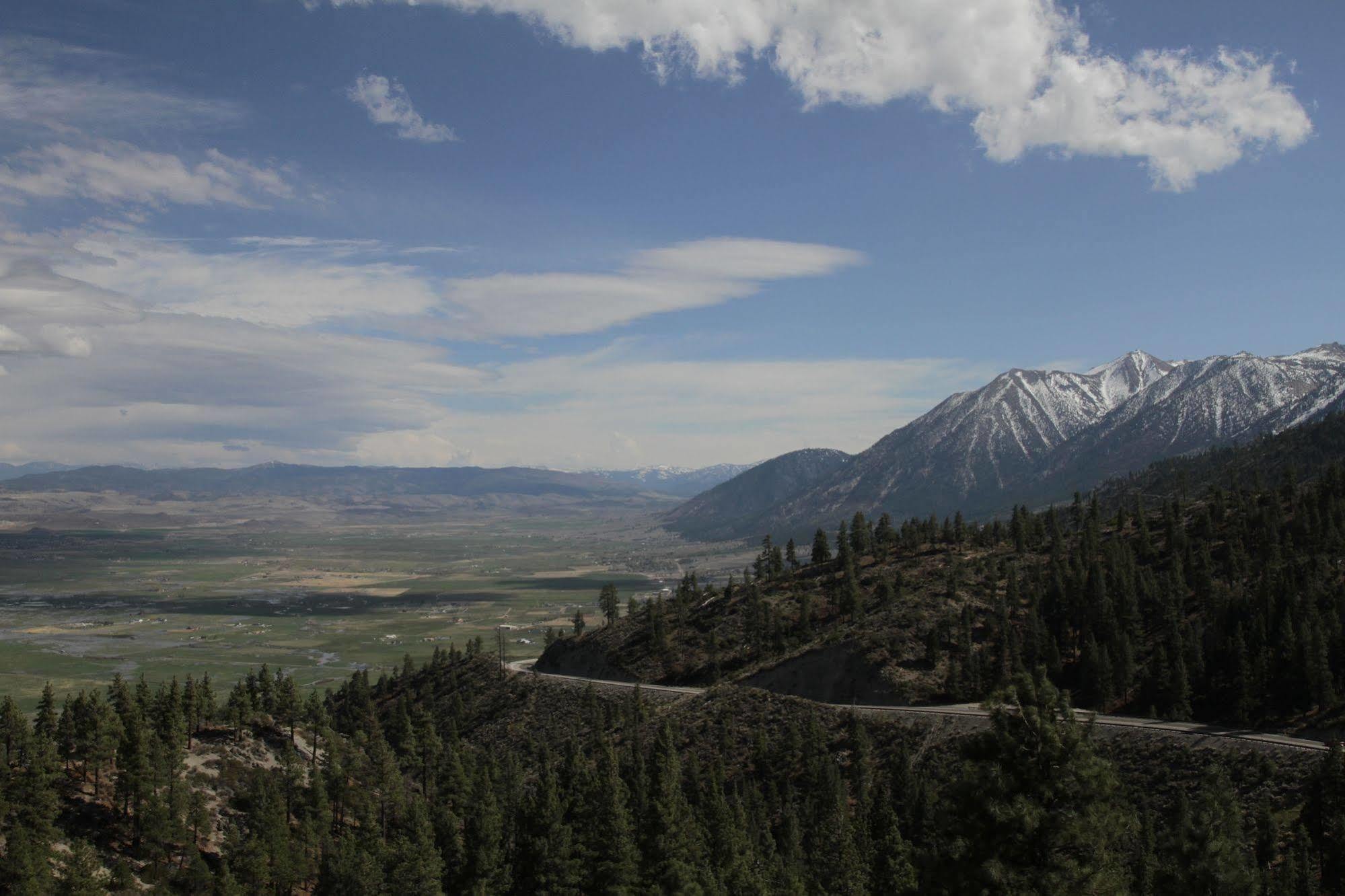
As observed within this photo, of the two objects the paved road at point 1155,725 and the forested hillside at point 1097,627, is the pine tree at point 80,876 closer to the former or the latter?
the paved road at point 1155,725

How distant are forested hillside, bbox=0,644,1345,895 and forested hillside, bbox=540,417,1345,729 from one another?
1824 cm

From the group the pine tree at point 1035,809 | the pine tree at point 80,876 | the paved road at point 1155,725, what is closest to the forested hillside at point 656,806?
the pine tree at point 1035,809

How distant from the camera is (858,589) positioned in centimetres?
18438

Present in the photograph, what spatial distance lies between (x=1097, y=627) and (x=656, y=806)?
10670cm

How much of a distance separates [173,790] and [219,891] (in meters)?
21.2

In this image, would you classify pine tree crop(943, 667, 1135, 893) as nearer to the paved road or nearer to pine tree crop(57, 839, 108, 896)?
the paved road

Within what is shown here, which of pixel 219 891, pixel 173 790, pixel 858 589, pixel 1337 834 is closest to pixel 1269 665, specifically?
pixel 1337 834

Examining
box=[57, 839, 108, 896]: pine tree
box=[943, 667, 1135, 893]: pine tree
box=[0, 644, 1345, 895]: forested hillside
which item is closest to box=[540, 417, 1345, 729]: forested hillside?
box=[0, 644, 1345, 895]: forested hillside

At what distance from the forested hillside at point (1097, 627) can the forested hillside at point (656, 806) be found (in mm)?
18238

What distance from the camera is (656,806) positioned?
67.1 meters

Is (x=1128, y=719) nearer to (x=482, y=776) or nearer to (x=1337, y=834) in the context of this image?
(x=1337, y=834)

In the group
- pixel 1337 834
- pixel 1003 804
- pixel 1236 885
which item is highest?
pixel 1003 804

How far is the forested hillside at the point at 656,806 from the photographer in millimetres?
23125

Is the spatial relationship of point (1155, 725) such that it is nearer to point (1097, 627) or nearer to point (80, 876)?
point (1097, 627)
